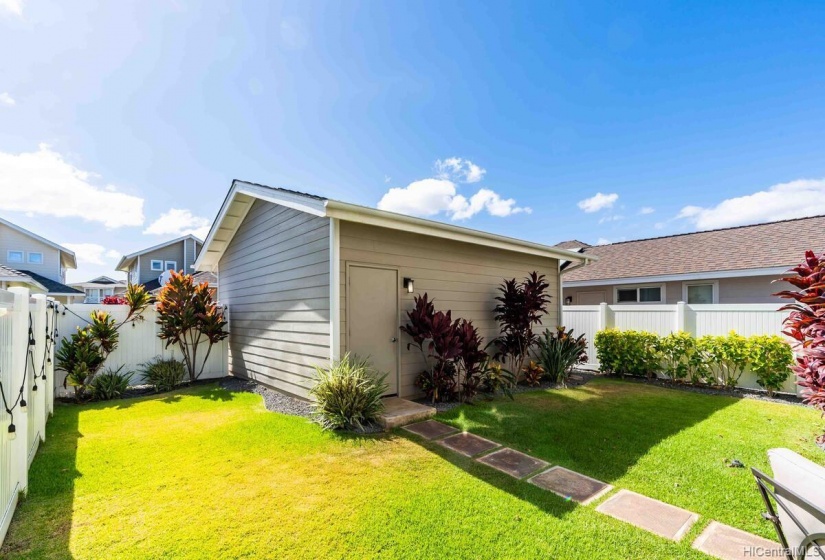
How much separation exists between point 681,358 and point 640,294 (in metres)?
5.71

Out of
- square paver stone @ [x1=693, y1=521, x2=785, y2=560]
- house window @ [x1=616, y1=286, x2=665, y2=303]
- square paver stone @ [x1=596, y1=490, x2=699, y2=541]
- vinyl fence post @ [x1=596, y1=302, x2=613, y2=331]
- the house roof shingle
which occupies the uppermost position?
the house roof shingle

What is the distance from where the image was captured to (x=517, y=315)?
688cm

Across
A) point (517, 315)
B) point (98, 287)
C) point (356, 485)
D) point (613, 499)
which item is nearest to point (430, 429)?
point (356, 485)

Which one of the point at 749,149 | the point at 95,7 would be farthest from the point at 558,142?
the point at 95,7

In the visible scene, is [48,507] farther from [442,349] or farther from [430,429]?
[442,349]

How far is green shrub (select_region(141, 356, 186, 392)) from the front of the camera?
6852 mm

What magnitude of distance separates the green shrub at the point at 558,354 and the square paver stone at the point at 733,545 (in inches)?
204

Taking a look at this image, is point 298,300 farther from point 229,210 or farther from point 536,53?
point 536,53

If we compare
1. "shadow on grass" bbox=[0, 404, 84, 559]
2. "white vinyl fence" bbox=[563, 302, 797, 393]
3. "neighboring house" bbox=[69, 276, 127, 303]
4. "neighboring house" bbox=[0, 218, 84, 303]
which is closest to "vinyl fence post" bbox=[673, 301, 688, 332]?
"white vinyl fence" bbox=[563, 302, 797, 393]

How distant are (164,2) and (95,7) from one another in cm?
102

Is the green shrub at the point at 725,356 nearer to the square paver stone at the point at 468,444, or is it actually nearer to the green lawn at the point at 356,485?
the green lawn at the point at 356,485

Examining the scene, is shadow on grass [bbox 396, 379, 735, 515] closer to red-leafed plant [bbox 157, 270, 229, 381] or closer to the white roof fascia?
red-leafed plant [bbox 157, 270, 229, 381]

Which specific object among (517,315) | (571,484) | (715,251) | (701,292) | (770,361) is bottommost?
(571,484)

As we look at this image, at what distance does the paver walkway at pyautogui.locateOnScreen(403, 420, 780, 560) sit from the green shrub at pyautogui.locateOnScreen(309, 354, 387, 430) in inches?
30.1
